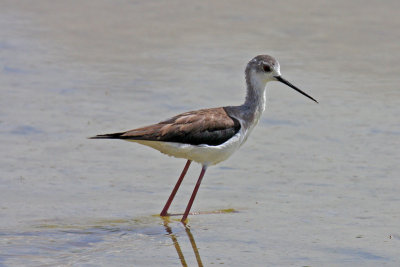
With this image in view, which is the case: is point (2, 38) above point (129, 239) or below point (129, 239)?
above

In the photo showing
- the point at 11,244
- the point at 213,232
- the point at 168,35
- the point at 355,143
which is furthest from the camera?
the point at 168,35

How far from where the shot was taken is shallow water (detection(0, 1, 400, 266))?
652 cm

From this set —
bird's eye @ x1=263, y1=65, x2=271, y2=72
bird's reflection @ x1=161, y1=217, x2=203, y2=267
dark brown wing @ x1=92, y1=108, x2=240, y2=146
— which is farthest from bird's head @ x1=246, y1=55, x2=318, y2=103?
bird's reflection @ x1=161, y1=217, x2=203, y2=267

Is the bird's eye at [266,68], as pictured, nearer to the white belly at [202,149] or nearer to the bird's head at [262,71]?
the bird's head at [262,71]

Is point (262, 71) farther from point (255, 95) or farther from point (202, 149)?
point (202, 149)

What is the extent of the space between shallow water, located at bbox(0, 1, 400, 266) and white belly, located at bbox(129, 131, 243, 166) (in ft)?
1.40

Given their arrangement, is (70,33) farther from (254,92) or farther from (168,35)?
(254,92)

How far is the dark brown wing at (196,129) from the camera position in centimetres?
704

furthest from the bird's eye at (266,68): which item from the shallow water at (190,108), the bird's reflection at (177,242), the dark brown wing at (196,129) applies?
the bird's reflection at (177,242)

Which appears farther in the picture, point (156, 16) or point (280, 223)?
point (156, 16)

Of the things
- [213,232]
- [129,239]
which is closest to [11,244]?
[129,239]

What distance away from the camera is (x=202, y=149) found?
23.5 feet

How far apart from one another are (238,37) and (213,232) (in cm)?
547

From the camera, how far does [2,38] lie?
38.1ft
